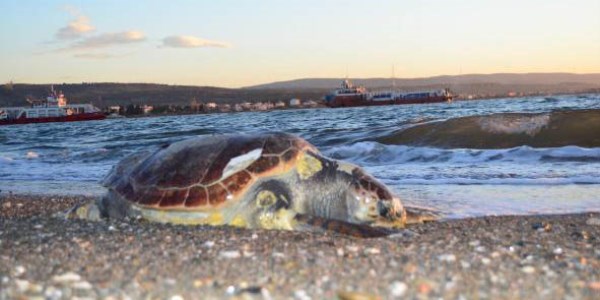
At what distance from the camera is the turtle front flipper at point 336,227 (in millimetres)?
4430

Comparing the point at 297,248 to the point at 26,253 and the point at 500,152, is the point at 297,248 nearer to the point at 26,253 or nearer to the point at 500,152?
the point at 26,253

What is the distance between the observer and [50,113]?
84250mm

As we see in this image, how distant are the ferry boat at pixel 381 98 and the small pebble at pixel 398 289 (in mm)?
104826

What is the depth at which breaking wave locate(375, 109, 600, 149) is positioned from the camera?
43.9ft

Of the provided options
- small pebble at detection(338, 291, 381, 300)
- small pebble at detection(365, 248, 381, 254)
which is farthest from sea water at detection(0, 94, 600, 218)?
small pebble at detection(338, 291, 381, 300)

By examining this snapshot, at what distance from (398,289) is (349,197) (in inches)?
83.0

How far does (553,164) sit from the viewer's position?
394 inches

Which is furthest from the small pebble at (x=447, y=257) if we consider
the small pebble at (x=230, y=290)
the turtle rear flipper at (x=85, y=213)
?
the turtle rear flipper at (x=85, y=213)

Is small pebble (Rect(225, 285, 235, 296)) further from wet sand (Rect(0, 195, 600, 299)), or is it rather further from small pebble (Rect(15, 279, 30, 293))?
small pebble (Rect(15, 279, 30, 293))

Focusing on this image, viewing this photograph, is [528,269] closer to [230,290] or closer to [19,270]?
[230,290]

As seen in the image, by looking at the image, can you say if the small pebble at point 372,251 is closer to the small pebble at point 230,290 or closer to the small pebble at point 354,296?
the small pebble at point 354,296

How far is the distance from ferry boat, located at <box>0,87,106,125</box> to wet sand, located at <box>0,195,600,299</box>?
77834 mm

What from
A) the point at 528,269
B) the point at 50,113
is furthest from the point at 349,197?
the point at 50,113

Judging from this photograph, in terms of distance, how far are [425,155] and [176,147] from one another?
7.19 meters
